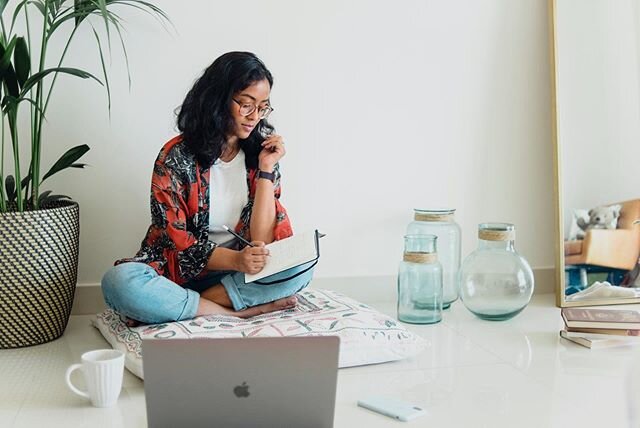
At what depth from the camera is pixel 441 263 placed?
2.82 metres

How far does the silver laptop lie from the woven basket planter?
87 cm

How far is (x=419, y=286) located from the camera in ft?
8.58

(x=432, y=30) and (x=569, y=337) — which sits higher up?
(x=432, y=30)

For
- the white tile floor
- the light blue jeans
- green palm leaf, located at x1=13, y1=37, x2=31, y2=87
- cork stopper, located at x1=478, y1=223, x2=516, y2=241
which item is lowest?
the white tile floor

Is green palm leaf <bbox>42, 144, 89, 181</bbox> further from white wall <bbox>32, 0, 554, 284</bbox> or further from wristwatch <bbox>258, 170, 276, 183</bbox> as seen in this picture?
wristwatch <bbox>258, 170, 276, 183</bbox>

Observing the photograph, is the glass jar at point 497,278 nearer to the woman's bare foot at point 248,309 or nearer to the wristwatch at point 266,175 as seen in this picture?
the woman's bare foot at point 248,309

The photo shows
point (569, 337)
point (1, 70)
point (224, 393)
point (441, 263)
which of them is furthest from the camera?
point (441, 263)

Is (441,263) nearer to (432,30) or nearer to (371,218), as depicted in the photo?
(371,218)

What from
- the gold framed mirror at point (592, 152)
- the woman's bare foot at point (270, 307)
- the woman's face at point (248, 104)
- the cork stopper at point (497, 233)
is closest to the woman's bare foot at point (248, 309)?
the woman's bare foot at point (270, 307)

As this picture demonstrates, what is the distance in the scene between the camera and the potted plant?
7.29 feet

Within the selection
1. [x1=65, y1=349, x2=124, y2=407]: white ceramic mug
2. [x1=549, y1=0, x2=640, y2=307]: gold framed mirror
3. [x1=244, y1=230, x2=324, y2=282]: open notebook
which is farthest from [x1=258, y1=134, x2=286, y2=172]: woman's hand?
[x1=549, y1=0, x2=640, y2=307]: gold framed mirror

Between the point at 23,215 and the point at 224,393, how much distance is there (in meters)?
0.97

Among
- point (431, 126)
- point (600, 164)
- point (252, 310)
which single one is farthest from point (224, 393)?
point (600, 164)

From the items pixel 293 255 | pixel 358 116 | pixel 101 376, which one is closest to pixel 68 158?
pixel 293 255
